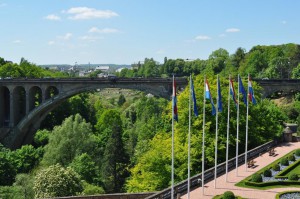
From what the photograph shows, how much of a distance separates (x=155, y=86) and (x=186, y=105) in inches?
1049

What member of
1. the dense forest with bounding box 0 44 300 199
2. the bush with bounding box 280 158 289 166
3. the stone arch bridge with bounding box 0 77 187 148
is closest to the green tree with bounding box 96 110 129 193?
the dense forest with bounding box 0 44 300 199

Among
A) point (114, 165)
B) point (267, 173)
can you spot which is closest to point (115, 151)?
point (114, 165)

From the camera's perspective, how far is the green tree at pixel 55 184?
3859 centimetres

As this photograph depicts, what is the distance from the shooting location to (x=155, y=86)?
70.0 meters

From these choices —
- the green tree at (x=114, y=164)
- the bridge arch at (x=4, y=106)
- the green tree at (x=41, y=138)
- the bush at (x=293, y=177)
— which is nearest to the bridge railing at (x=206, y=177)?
the bush at (x=293, y=177)

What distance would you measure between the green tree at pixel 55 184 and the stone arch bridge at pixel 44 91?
32.3 m

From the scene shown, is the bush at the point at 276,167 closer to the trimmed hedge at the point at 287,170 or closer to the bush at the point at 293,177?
the trimmed hedge at the point at 287,170

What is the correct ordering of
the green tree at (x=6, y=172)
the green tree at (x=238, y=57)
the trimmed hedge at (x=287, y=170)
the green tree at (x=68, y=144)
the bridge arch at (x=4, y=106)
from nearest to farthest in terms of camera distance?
the trimmed hedge at (x=287, y=170)
the green tree at (x=6, y=172)
the green tree at (x=68, y=144)
the bridge arch at (x=4, y=106)
the green tree at (x=238, y=57)

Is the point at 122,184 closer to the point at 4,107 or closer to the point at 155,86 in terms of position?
the point at 155,86

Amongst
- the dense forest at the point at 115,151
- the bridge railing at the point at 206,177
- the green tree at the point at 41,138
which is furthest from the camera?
the green tree at the point at 41,138

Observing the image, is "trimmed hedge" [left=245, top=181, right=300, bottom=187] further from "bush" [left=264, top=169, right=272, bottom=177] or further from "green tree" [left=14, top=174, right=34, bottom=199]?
"green tree" [left=14, top=174, right=34, bottom=199]

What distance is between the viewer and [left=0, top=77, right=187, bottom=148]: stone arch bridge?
7029cm

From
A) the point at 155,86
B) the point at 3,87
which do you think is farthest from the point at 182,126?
the point at 3,87

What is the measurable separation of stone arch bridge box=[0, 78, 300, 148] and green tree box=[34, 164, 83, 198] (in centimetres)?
3233
